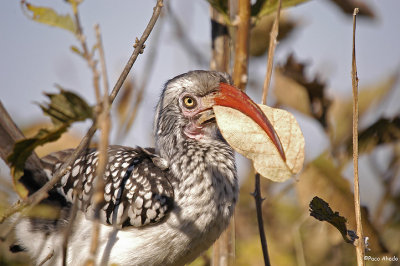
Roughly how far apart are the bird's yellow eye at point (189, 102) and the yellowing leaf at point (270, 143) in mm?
1096

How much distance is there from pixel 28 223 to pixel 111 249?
→ 681 mm

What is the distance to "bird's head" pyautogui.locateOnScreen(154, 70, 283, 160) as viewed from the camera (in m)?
2.98

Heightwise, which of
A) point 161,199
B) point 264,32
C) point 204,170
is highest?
point 264,32

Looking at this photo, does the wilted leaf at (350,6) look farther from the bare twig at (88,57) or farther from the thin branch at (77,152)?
the bare twig at (88,57)

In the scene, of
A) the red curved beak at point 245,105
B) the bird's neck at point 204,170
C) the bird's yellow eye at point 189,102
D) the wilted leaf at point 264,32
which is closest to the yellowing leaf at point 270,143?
the red curved beak at point 245,105

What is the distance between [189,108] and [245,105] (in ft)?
2.47

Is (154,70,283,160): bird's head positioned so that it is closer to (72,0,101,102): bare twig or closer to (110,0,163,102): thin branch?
(110,0,163,102): thin branch

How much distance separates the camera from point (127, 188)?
283cm

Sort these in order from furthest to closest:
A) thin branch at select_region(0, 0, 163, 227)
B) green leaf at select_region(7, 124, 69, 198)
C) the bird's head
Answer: the bird's head, green leaf at select_region(7, 124, 69, 198), thin branch at select_region(0, 0, 163, 227)

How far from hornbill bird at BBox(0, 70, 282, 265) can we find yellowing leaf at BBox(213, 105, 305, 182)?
0.33 metres

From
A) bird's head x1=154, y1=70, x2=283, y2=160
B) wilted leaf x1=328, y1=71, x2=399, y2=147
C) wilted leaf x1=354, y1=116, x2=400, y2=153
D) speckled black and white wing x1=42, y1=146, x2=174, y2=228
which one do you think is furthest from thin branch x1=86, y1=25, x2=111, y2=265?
wilted leaf x1=328, y1=71, x2=399, y2=147

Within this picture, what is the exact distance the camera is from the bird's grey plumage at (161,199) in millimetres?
2688

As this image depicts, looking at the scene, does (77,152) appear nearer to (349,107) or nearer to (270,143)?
(270,143)

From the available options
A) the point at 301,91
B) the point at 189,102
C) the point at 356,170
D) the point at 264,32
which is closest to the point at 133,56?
the point at 356,170
